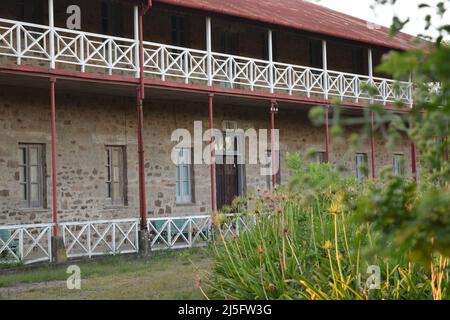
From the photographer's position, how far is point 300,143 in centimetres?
2192

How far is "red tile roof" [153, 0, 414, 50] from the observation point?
17.2m

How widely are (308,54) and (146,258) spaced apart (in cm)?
1074

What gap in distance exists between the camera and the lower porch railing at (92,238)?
1346 cm

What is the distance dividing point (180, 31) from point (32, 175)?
5.70m

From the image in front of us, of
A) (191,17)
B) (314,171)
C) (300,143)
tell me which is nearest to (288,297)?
(314,171)

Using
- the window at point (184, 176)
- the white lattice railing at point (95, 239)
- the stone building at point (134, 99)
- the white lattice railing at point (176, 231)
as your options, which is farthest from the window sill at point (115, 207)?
the window at point (184, 176)

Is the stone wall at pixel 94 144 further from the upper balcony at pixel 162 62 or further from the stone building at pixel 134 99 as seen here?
the upper balcony at pixel 162 62

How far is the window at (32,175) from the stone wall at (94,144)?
0.17 metres

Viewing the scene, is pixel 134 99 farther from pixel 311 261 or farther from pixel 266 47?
pixel 311 261

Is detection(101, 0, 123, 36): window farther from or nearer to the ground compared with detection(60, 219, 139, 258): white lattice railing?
farther from the ground

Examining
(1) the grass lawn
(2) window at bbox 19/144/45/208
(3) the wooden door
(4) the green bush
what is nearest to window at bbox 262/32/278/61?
(3) the wooden door

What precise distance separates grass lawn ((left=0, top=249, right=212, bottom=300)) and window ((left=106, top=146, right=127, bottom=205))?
3235 millimetres

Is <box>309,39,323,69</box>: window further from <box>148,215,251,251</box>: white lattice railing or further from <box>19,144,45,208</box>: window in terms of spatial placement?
<box>19,144,45,208</box>: window
